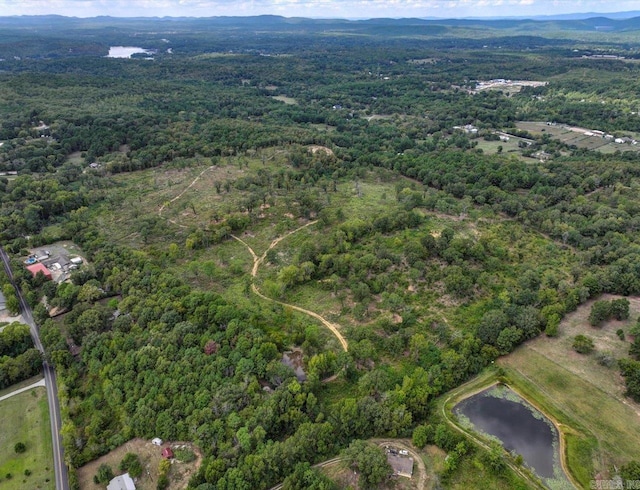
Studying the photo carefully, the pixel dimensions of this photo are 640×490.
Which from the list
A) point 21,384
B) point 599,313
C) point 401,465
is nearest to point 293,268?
point 401,465

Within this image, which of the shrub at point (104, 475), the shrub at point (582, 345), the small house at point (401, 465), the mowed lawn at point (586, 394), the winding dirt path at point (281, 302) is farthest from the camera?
the winding dirt path at point (281, 302)

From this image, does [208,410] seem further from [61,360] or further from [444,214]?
[444,214]

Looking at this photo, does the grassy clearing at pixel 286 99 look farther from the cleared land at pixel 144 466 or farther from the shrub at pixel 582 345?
the cleared land at pixel 144 466

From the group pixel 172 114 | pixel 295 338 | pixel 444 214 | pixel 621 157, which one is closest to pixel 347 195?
pixel 444 214

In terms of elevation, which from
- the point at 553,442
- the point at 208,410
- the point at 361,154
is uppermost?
the point at 361,154

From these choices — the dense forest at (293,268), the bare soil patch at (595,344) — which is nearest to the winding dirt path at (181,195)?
the dense forest at (293,268)

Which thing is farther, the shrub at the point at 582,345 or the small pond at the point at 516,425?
the shrub at the point at 582,345
